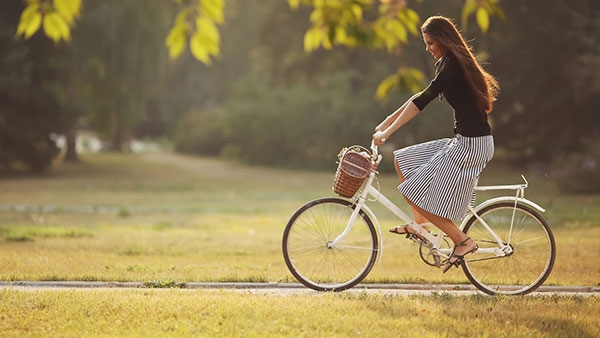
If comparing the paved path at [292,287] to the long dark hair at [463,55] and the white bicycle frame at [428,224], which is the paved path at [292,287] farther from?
the long dark hair at [463,55]

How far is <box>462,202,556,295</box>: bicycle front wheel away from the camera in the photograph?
666 centimetres

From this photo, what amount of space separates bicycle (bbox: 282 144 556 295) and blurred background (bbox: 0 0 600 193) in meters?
15.1

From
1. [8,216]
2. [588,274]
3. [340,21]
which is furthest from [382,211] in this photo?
[340,21]

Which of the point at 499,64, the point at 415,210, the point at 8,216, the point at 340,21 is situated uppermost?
the point at 499,64

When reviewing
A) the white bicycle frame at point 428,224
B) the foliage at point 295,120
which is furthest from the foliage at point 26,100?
the white bicycle frame at point 428,224

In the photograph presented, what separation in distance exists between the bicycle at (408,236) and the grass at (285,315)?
A: 31cm

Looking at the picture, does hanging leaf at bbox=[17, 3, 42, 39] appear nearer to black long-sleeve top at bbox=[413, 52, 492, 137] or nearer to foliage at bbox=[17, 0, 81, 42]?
foliage at bbox=[17, 0, 81, 42]

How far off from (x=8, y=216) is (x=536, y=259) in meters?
11.2

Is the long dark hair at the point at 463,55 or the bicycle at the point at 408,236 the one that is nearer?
the long dark hair at the point at 463,55

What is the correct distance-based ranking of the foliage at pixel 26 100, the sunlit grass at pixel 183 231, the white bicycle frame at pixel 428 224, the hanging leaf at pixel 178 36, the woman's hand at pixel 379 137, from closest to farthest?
the hanging leaf at pixel 178 36 → the woman's hand at pixel 379 137 → the white bicycle frame at pixel 428 224 → the sunlit grass at pixel 183 231 → the foliage at pixel 26 100

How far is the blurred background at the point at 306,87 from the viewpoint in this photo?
26.2 meters

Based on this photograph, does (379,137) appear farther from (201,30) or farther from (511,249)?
(201,30)

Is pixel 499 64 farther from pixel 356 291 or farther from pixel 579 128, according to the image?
pixel 356 291

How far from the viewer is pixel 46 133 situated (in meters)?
27.2
